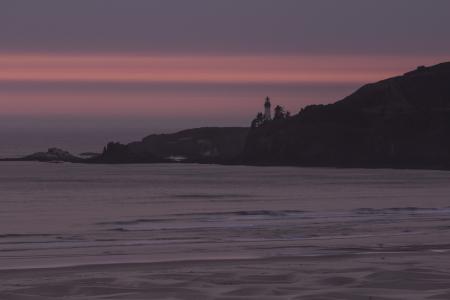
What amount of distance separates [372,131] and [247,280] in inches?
4835

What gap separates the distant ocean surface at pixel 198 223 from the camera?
25.5 meters

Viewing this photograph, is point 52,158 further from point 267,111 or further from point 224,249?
point 224,249

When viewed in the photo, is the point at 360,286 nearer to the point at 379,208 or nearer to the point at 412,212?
the point at 412,212

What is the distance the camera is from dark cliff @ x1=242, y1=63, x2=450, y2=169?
133625 mm

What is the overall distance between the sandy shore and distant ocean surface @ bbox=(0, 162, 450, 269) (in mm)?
2260

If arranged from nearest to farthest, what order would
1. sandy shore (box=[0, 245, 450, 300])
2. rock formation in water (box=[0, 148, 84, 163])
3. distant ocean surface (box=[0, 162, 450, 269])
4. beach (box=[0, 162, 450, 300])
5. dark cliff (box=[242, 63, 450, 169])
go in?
sandy shore (box=[0, 245, 450, 300]) < beach (box=[0, 162, 450, 300]) < distant ocean surface (box=[0, 162, 450, 269]) < dark cliff (box=[242, 63, 450, 169]) < rock formation in water (box=[0, 148, 84, 163])

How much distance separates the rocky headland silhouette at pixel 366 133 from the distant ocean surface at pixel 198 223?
67491 millimetres

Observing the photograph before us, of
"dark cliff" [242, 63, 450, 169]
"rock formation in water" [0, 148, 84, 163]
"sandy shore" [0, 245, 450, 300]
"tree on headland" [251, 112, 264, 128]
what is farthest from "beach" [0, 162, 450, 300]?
"tree on headland" [251, 112, 264, 128]

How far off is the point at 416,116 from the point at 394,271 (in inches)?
4868

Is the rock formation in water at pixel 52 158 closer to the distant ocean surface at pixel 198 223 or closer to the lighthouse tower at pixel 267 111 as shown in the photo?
the lighthouse tower at pixel 267 111

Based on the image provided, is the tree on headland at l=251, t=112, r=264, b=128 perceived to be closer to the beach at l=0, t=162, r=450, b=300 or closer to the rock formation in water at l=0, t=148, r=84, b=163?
the rock formation in water at l=0, t=148, r=84, b=163

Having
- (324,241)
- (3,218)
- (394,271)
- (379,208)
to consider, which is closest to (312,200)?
(379,208)

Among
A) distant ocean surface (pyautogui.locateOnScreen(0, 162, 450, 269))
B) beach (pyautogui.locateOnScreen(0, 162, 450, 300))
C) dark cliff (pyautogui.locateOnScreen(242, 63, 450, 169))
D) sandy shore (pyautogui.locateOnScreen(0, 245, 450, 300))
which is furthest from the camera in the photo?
dark cliff (pyautogui.locateOnScreen(242, 63, 450, 169))

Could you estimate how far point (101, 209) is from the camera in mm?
48688
